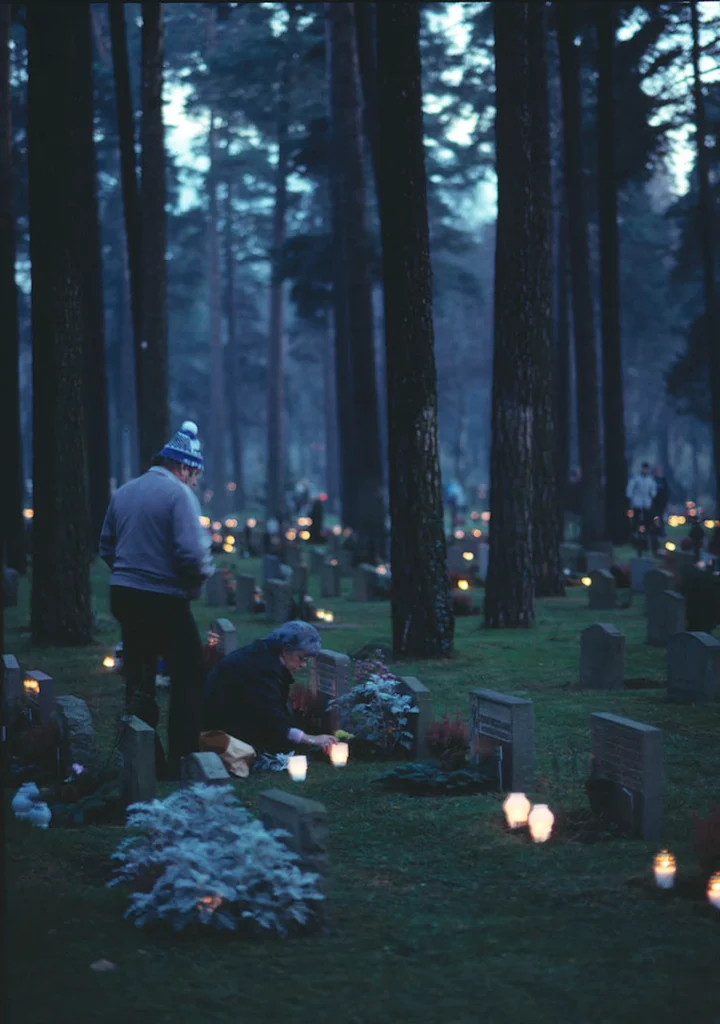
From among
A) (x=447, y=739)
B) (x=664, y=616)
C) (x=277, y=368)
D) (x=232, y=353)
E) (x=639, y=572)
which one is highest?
(x=232, y=353)

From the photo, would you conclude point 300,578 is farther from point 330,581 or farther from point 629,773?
point 629,773

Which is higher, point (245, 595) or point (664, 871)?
point (245, 595)

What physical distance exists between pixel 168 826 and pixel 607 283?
3022cm

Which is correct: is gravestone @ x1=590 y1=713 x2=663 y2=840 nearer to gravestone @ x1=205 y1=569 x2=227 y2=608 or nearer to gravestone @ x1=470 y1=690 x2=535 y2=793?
gravestone @ x1=470 y1=690 x2=535 y2=793

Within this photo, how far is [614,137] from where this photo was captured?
3591 cm

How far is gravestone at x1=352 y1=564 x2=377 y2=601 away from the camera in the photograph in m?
Result: 24.5

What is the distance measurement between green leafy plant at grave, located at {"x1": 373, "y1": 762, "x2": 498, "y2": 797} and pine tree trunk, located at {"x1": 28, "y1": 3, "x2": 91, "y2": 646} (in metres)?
8.36

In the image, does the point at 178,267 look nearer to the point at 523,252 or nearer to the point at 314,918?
the point at 523,252

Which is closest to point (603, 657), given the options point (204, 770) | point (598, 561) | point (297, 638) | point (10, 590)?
point (297, 638)

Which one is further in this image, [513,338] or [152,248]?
[152,248]

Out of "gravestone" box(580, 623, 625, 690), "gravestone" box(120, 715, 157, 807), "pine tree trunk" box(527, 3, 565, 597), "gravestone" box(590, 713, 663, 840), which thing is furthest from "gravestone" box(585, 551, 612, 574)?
"gravestone" box(120, 715, 157, 807)

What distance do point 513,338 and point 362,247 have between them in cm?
1371

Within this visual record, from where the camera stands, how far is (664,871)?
688cm

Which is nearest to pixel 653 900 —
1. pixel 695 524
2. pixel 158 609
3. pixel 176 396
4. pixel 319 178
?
pixel 158 609
